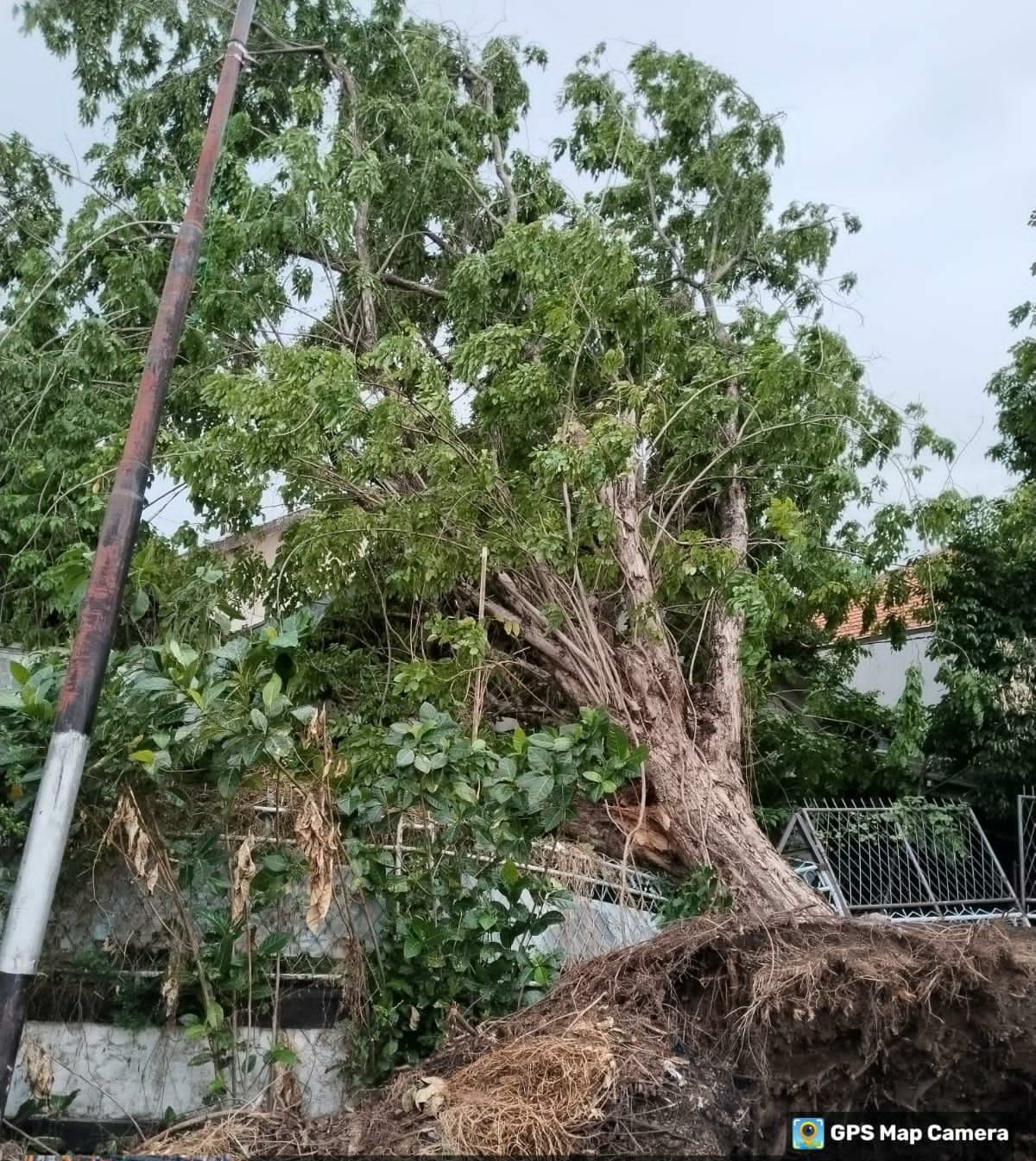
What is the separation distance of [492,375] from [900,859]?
5602mm

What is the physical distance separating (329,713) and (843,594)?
4.50m

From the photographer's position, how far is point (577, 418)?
8883mm

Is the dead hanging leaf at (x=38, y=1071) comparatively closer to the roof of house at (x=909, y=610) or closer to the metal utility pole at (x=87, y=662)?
the metal utility pole at (x=87, y=662)

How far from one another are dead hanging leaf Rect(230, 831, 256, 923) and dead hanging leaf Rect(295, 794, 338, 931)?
26cm

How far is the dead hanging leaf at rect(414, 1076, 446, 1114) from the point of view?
4977mm

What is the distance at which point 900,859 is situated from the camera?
374 inches

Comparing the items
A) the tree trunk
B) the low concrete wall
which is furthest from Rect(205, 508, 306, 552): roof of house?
the low concrete wall

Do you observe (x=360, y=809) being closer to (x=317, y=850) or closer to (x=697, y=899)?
(x=317, y=850)

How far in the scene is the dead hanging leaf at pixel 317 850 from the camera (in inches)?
205

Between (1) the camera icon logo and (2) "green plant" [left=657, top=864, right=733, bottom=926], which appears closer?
(1) the camera icon logo

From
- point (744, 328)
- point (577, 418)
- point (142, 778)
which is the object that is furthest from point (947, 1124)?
point (744, 328)

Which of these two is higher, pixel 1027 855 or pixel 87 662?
pixel 1027 855

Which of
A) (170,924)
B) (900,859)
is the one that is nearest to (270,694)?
(170,924)

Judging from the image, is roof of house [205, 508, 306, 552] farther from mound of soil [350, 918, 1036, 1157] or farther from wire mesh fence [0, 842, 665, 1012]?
mound of soil [350, 918, 1036, 1157]
